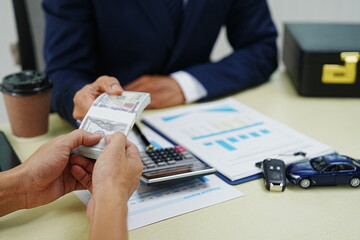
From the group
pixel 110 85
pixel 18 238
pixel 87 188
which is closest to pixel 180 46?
pixel 110 85

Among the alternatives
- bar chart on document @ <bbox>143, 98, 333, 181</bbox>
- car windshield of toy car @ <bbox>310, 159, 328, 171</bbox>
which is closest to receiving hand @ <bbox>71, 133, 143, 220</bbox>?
bar chart on document @ <bbox>143, 98, 333, 181</bbox>

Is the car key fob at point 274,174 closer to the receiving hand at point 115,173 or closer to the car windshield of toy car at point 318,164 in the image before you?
the car windshield of toy car at point 318,164

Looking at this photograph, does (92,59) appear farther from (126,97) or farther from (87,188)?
(87,188)

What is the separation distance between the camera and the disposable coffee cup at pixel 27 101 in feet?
3.13

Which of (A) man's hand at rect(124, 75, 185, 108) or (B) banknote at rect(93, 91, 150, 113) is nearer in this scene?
(B) banknote at rect(93, 91, 150, 113)

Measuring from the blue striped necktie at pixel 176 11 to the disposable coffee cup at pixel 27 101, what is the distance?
441 millimetres

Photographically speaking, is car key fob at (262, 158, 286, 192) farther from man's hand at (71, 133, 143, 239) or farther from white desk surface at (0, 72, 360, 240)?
man's hand at (71, 133, 143, 239)

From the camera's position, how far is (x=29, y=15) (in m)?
1.44

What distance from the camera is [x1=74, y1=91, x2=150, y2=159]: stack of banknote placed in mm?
724

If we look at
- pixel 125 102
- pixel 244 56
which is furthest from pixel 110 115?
pixel 244 56

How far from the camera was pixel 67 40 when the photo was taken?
1196 mm

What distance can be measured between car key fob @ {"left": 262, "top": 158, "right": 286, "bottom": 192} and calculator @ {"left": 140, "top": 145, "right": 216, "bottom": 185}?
0.10 m

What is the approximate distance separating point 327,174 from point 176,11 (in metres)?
0.71

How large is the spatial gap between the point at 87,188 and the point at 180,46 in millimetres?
692
